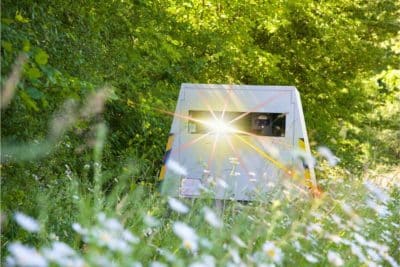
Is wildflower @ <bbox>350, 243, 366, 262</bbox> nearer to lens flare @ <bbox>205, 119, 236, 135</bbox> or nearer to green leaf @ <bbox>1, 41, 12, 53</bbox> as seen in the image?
green leaf @ <bbox>1, 41, 12, 53</bbox>

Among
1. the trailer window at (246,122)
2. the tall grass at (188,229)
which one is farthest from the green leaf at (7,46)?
the trailer window at (246,122)

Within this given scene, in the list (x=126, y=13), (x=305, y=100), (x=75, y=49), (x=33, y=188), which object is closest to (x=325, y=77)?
(x=305, y=100)

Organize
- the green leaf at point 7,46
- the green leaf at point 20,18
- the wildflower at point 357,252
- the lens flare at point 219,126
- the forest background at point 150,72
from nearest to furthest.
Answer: the wildflower at point 357,252
the green leaf at point 7,46
the green leaf at point 20,18
the forest background at point 150,72
the lens flare at point 219,126

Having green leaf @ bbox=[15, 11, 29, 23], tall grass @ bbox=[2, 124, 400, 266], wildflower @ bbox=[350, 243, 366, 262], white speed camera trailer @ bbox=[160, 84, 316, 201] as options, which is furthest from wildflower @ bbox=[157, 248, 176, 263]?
white speed camera trailer @ bbox=[160, 84, 316, 201]

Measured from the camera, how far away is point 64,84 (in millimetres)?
5133

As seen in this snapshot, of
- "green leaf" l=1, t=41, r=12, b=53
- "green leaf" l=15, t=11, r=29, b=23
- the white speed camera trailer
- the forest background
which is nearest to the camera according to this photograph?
"green leaf" l=1, t=41, r=12, b=53

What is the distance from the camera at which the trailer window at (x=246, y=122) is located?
32.2ft

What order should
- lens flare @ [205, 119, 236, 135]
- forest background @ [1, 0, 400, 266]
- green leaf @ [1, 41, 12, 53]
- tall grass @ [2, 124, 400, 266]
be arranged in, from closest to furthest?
tall grass @ [2, 124, 400, 266] → green leaf @ [1, 41, 12, 53] → forest background @ [1, 0, 400, 266] → lens flare @ [205, 119, 236, 135]

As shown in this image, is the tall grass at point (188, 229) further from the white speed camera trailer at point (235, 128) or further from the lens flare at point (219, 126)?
the lens flare at point (219, 126)

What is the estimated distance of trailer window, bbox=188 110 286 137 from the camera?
9.81 metres

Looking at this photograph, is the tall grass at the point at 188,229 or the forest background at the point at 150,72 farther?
the forest background at the point at 150,72

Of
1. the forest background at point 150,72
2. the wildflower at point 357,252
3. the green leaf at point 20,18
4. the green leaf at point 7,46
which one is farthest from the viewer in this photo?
Answer: the forest background at point 150,72

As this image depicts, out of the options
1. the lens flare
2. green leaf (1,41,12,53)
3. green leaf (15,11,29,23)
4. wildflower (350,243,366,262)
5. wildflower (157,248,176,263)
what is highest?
the lens flare

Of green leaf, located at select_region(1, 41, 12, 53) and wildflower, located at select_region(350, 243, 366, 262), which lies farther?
green leaf, located at select_region(1, 41, 12, 53)
